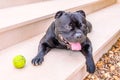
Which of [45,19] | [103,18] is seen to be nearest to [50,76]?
[45,19]

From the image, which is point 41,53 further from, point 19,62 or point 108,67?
point 108,67

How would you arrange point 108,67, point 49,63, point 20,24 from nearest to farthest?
point 49,63, point 20,24, point 108,67

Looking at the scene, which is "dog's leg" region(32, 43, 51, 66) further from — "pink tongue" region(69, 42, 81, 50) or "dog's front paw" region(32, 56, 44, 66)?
"pink tongue" region(69, 42, 81, 50)

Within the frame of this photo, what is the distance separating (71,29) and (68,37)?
5cm

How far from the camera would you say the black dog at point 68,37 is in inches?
50.6

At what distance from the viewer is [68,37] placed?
1.29 meters

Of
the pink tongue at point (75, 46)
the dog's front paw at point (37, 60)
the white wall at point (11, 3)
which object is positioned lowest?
the dog's front paw at point (37, 60)

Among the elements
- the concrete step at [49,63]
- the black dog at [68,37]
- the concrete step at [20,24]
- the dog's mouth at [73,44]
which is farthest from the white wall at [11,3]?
the dog's mouth at [73,44]

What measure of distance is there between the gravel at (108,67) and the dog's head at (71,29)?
0.41 metres

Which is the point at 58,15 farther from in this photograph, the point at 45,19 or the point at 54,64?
the point at 45,19

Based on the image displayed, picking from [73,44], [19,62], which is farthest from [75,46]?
[19,62]

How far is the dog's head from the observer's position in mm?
1281

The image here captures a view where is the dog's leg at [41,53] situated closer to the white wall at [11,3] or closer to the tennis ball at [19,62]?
the tennis ball at [19,62]

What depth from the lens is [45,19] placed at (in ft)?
6.12
